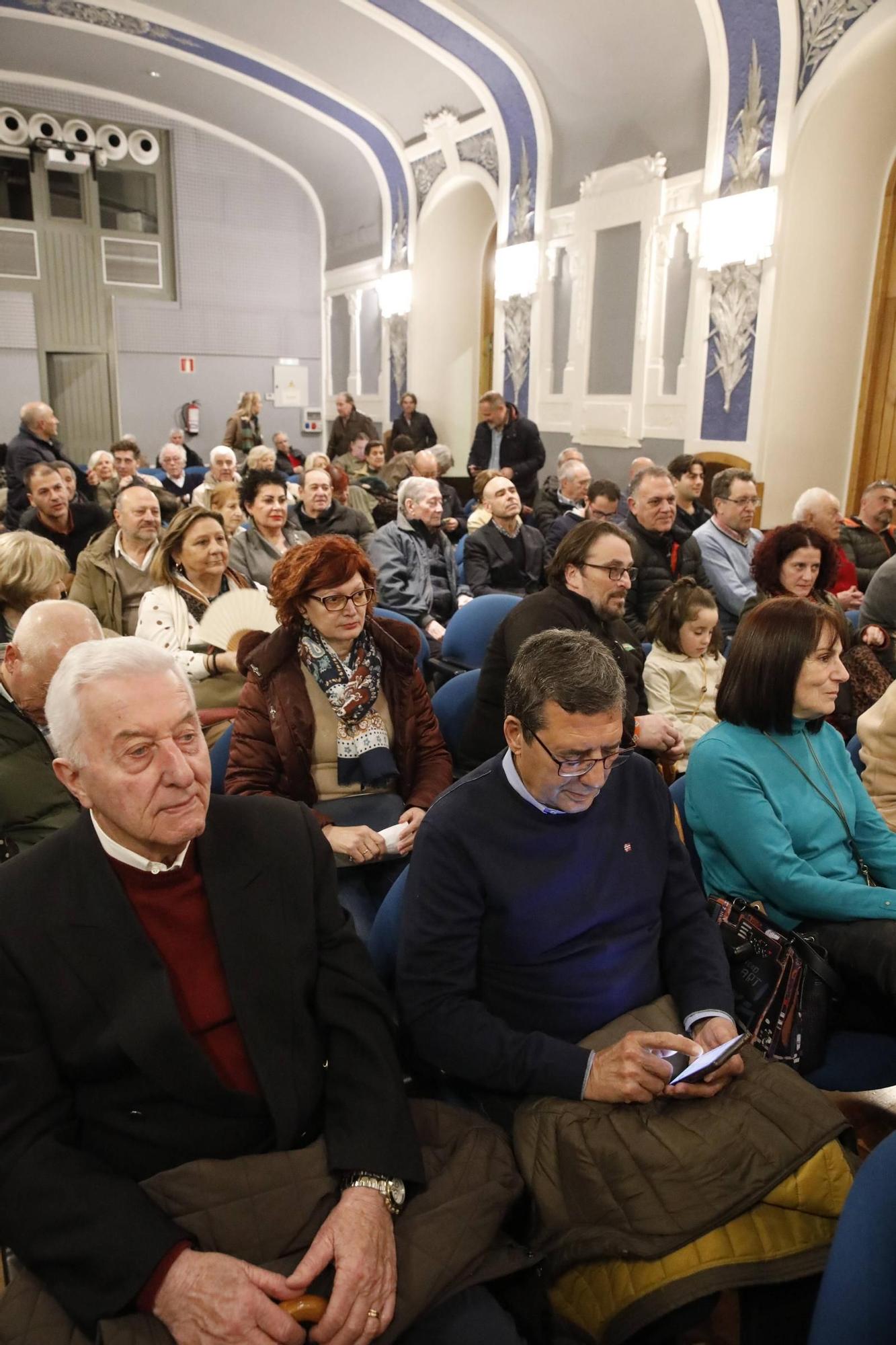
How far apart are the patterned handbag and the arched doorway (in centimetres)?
1055

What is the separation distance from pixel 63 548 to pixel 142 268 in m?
10.1

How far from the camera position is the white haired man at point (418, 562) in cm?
433

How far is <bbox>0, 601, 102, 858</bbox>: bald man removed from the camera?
1900mm

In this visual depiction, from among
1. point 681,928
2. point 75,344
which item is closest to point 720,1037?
point 681,928

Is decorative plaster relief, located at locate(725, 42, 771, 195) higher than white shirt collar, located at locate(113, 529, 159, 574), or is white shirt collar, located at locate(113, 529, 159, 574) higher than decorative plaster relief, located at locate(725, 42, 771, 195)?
decorative plaster relief, located at locate(725, 42, 771, 195)

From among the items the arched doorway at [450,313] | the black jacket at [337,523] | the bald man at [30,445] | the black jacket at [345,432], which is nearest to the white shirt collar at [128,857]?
the black jacket at [337,523]

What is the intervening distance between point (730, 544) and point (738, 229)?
11.8 ft

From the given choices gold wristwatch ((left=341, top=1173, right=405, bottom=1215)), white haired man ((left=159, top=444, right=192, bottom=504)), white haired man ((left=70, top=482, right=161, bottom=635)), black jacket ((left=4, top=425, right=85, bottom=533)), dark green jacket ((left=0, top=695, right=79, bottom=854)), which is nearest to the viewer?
gold wristwatch ((left=341, top=1173, right=405, bottom=1215))

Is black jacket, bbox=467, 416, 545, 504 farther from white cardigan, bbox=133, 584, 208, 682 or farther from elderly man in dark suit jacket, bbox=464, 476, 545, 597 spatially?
white cardigan, bbox=133, 584, 208, 682

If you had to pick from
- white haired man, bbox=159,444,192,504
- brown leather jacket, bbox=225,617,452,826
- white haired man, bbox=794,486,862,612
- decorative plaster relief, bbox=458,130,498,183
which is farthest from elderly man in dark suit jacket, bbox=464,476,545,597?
decorative plaster relief, bbox=458,130,498,183

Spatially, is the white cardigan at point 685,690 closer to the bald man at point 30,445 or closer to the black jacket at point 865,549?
the black jacket at point 865,549

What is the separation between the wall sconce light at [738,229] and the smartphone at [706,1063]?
21.0 feet

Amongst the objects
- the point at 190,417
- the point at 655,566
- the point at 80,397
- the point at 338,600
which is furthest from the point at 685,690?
the point at 80,397

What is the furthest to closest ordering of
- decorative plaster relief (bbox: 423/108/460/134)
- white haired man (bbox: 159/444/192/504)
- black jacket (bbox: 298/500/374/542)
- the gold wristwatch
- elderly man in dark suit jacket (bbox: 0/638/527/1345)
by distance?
decorative plaster relief (bbox: 423/108/460/134) → white haired man (bbox: 159/444/192/504) → black jacket (bbox: 298/500/374/542) → the gold wristwatch → elderly man in dark suit jacket (bbox: 0/638/527/1345)
